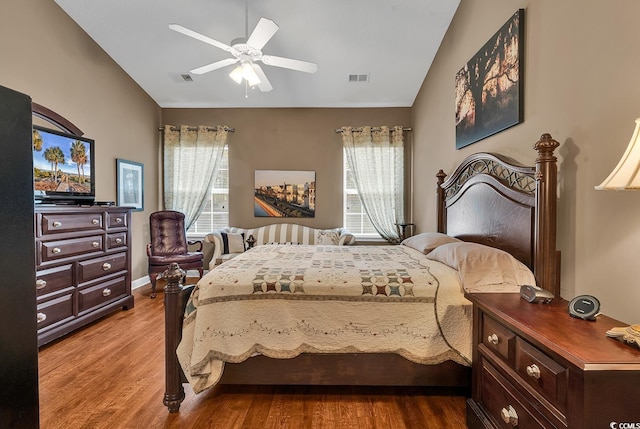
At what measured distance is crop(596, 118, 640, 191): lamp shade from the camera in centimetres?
102

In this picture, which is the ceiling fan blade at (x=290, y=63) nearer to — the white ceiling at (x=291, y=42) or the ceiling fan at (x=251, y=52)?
the ceiling fan at (x=251, y=52)

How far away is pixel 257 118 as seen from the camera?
527cm

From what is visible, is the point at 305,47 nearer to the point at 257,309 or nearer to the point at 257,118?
the point at 257,118

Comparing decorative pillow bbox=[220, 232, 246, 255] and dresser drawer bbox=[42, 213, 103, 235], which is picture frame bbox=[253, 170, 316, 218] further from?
dresser drawer bbox=[42, 213, 103, 235]

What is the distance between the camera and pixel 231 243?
189 inches

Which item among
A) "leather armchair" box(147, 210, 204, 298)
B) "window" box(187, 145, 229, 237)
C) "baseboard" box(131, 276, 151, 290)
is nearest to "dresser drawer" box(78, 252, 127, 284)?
"leather armchair" box(147, 210, 204, 298)

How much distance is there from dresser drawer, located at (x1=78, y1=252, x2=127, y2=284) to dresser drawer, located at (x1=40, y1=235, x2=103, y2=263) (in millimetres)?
111

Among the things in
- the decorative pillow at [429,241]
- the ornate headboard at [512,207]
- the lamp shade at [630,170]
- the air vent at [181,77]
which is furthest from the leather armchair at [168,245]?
the lamp shade at [630,170]

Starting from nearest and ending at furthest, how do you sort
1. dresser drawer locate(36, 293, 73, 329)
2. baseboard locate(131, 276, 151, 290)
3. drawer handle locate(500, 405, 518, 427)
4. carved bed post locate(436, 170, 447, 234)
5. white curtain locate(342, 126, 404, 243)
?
drawer handle locate(500, 405, 518, 427) → dresser drawer locate(36, 293, 73, 329) → carved bed post locate(436, 170, 447, 234) → baseboard locate(131, 276, 151, 290) → white curtain locate(342, 126, 404, 243)

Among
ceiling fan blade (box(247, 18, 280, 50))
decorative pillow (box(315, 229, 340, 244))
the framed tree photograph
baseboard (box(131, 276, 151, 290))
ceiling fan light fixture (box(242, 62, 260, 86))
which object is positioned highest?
ceiling fan blade (box(247, 18, 280, 50))

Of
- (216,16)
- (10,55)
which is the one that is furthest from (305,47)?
(10,55)

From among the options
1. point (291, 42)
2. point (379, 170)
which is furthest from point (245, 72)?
point (379, 170)

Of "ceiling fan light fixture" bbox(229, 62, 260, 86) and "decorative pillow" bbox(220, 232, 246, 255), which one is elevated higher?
"ceiling fan light fixture" bbox(229, 62, 260, 86)

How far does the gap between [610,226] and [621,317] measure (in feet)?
1.37
